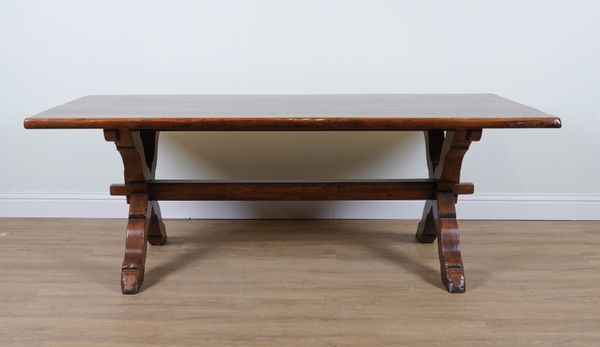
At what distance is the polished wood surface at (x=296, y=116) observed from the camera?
1.65m

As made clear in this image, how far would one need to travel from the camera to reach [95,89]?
8.24 feet

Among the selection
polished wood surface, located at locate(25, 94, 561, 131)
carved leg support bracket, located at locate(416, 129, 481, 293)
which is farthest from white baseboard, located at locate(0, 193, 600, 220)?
polished wood surface, located at locate(25, 94, 561, 131)

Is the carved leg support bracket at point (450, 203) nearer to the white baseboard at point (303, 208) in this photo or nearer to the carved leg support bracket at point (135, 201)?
the white baseboard at point (303, 208)

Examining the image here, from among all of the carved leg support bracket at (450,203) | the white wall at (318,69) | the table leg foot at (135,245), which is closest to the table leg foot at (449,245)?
the carved leg support bracket at (450,203)

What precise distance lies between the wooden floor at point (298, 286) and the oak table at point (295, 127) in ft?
0.47

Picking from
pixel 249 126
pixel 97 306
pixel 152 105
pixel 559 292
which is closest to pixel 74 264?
pixel 97 306

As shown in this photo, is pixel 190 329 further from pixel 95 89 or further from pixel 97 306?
pixel 95 89

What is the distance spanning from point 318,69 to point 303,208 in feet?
2.10

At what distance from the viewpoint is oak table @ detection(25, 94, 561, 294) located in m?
1.66

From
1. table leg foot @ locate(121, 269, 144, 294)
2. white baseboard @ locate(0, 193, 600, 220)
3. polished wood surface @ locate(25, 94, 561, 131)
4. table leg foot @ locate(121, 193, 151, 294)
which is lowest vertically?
white baseboard @ locate(0, 193, 600, 220)

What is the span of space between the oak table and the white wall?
0.32 m

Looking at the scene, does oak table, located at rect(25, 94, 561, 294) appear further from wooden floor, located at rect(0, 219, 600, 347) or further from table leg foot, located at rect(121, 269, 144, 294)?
wooden floor, located at rect(0, 219, 600, 347)

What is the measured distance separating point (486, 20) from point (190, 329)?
174 centimetres

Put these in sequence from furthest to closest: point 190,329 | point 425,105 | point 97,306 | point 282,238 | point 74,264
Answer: point 282,238 < point 74,264 < point 425,105 < point 97,306 < point 190,329
